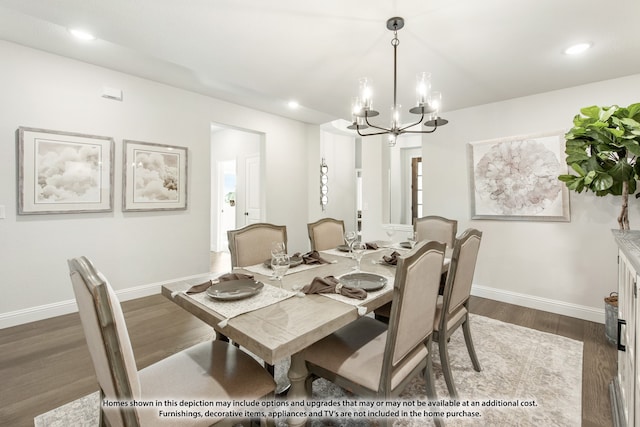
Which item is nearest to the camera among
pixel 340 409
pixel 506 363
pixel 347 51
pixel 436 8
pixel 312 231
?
pixel 340 409

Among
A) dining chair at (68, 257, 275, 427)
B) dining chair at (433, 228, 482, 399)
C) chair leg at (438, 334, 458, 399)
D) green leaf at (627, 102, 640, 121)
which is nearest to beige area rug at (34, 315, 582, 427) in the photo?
chair leg at (438, 334, 458, 399)

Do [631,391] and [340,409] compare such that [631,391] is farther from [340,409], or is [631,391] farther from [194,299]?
[194,299]

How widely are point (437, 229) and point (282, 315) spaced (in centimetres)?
236

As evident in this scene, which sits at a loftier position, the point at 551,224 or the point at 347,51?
the point at 347,51

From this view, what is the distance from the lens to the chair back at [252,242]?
2298 mm

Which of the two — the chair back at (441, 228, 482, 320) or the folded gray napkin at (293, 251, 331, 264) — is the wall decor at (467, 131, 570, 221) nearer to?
the chair back at (441, 228, 482, 320)

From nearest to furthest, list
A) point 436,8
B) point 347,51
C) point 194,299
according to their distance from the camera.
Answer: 1. point 194,299
2. point 436,8
3. point 347,51

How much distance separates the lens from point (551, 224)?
329cm

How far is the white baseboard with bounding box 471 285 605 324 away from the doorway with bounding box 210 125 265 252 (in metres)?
3.93

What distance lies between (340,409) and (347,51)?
267cm

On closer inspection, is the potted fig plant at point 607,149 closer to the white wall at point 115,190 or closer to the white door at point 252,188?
the white wall at point 115,190

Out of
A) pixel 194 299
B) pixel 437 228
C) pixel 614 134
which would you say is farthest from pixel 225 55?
pixel 614 134

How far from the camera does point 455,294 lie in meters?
1.82

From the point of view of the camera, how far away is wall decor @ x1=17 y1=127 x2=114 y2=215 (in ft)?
9.16
